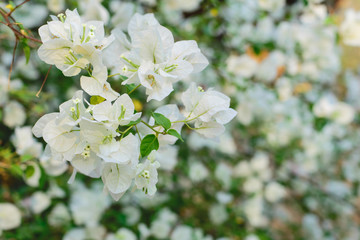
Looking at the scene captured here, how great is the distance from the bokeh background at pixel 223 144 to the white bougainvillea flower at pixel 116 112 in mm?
423

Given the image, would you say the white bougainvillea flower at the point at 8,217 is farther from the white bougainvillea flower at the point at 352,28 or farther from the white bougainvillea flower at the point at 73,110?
the white bougainvillea flower at the point at 352,28

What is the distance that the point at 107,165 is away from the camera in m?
0.48

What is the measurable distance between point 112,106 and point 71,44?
0.11m

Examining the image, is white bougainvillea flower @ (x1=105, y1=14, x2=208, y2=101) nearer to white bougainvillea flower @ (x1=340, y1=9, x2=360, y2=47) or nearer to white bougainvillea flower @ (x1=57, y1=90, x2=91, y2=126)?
white bougainvillea flower @ (x1=57, y1=90, x2=91, y2=126)

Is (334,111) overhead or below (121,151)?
below

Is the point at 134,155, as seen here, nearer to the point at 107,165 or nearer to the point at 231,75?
the point at 107,165

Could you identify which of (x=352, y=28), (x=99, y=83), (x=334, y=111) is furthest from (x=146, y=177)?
(x=334, y=111)

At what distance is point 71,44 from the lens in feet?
1.57

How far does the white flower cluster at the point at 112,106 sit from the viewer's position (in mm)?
461

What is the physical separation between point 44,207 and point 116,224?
10.5 inches

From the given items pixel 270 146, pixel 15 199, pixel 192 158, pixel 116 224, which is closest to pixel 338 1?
pixel 270 146

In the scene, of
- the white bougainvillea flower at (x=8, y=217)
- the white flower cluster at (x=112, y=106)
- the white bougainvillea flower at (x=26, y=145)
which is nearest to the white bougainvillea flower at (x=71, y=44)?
the white flower cluster at (x=112, y=106)

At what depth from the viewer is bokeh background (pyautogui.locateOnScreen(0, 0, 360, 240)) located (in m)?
1.23

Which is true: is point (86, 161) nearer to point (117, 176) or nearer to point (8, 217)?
point (117, 176)
